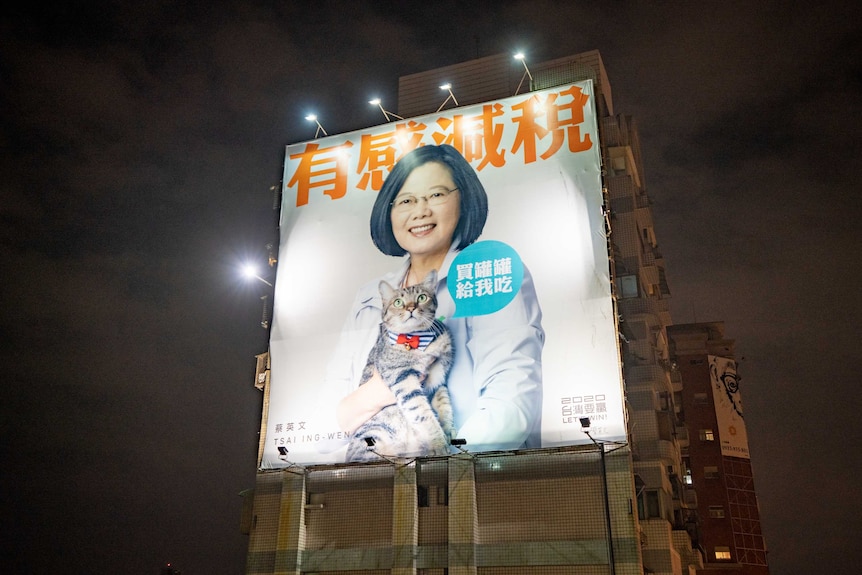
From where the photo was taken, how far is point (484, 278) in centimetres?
2397

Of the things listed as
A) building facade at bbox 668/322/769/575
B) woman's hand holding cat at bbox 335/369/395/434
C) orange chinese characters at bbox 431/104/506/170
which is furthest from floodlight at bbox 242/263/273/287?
building facade at bbox 668/322/769/575

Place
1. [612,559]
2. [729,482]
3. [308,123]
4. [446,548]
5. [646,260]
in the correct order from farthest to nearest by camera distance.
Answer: [729,482] → [646,260] → [308,123] → [446,548] → [612,559]

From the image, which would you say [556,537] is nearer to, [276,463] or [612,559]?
[612,559]

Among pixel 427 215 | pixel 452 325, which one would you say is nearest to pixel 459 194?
pixel 427 215

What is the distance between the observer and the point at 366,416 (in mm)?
23797

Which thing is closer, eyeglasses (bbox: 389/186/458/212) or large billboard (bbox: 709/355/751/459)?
eyeglasses (bbox: 389/186/458/212)

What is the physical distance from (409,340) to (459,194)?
5.47 meters

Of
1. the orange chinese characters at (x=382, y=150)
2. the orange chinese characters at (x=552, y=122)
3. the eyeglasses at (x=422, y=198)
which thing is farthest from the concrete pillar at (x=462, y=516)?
the orange chinese characters at (x=382, y=150)

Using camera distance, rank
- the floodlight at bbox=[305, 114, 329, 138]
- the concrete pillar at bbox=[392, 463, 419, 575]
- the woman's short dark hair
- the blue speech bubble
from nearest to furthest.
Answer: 1. the concrete pillar at bbox=[392, 463, 419, 575]
2. the blue speech bubble
3. the woman's short dark hair
4. the floodlight at bbox=[305, 114, 329, 138]

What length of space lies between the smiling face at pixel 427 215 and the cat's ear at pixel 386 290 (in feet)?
4.30

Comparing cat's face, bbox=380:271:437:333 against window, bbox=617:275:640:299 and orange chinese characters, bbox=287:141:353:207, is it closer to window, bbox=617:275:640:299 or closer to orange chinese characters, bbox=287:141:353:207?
orange chinese characters, bbox=287:141:353:207

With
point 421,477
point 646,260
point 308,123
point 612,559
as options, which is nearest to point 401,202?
point 308,123

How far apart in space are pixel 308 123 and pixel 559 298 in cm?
1365

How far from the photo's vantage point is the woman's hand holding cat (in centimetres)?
2373
